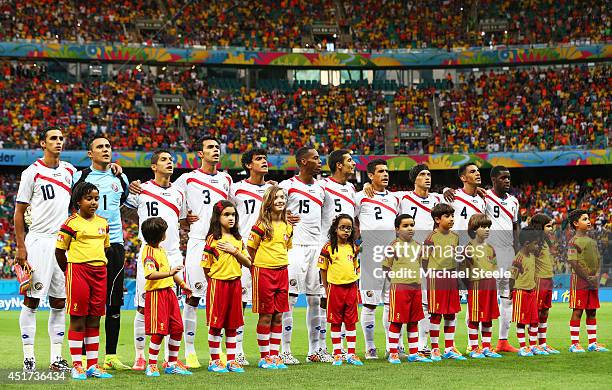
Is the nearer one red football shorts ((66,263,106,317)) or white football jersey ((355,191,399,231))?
red football shorts ((66,263,106,317))

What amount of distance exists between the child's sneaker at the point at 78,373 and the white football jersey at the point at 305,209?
11.5 feet

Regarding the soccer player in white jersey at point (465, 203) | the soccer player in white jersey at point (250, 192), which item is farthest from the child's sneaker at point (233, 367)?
the soccer player in white jersey at point (465, 203)

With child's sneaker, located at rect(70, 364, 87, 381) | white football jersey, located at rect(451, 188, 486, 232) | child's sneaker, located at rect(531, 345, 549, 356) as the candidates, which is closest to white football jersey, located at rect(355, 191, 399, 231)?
white football jersey, located at rect(451, 188, 486, 232)

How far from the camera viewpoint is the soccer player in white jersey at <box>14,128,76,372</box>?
10.7 m

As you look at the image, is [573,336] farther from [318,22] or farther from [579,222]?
[318,22]

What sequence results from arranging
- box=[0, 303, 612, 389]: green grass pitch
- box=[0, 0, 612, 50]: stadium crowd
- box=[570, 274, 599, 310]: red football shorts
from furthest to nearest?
box=[0, 0, 612, 50]: stadium crowd < box=[570, 274, 599, 310]: red football shorts < box=[0, 303, 612, 389]: green grass pitch

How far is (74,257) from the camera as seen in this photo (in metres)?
10.4

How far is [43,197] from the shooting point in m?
11.0

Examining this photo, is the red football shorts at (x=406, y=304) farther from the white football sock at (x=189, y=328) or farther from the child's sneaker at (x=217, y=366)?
the white football sock at (x=189, y=328)

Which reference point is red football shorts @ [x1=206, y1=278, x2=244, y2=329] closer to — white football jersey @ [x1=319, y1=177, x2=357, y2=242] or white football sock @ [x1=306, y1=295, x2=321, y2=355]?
white football sock @ [x1=306, y1=295, x2=321, y2=355]

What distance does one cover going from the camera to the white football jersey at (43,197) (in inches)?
431

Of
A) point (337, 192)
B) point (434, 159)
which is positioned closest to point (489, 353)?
point (337, 192)

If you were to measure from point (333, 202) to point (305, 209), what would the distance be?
499 millimetres

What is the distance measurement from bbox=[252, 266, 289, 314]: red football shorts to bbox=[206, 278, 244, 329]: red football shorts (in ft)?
0.99
